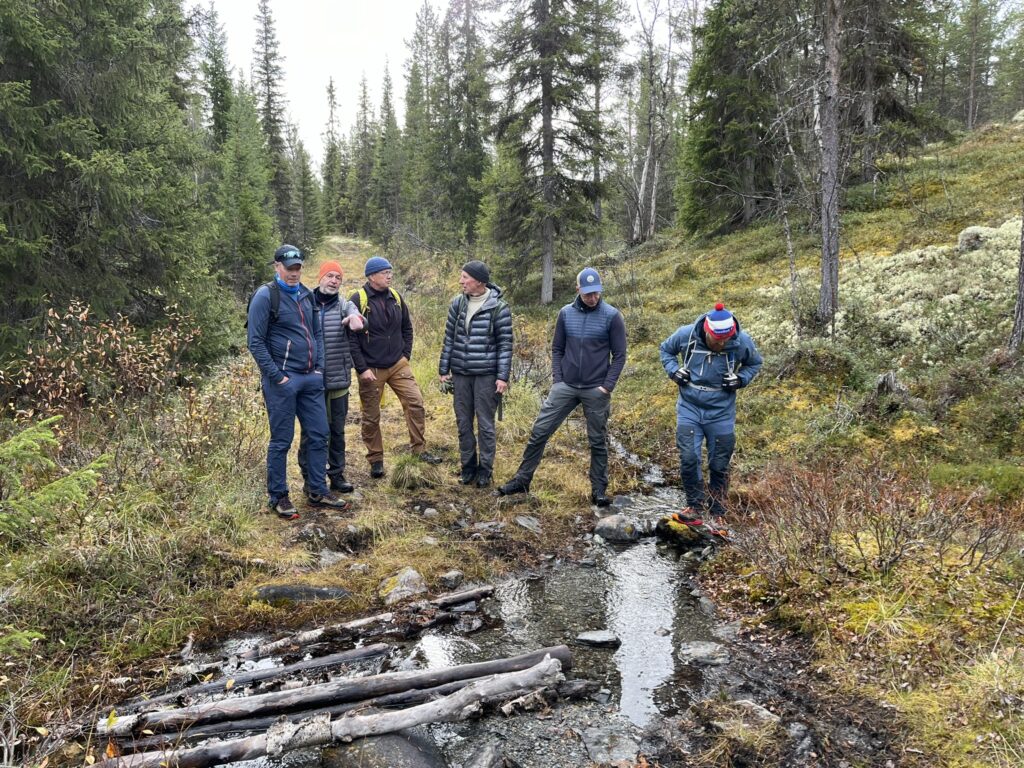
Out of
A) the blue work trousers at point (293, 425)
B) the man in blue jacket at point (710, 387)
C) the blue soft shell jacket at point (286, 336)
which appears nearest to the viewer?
the blue soft shell jacket at point (286, 336)

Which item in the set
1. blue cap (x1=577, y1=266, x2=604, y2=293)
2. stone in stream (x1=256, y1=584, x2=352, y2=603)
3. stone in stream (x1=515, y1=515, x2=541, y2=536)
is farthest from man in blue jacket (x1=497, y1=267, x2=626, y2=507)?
stone in stream (x1=256, y1=584, x2=352, y2=603)

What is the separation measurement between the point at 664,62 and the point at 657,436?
2878 cm

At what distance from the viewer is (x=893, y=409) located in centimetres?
790

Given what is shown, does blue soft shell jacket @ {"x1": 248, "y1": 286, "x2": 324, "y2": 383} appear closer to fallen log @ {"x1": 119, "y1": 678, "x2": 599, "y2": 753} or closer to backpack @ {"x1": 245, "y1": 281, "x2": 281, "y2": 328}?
backpack @ {"x1": 245, "y1": 281, "x2": 281, "y2": 328}

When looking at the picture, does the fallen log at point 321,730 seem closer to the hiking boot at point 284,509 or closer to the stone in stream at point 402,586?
the stone in stream at point 402,586

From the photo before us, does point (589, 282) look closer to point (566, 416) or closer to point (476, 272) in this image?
point (476, 272)

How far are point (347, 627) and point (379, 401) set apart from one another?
10.3 feet

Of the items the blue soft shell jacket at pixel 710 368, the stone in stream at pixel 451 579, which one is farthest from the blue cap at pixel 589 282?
the stone in stream at pixel 451 579

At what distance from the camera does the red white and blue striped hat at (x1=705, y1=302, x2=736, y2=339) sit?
5.97 m

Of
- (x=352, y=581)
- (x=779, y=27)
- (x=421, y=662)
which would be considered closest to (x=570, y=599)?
(x=421, y=662)

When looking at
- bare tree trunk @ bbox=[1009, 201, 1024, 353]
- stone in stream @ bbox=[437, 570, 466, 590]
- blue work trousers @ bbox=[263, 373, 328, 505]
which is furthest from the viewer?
bare tree trunk @ bbox=[1009, 201, 1024, 353]

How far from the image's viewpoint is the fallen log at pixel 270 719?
3.01 m

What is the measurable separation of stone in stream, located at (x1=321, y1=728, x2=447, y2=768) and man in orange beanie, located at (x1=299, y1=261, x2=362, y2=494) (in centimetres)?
353

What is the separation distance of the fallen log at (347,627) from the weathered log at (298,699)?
711mm
